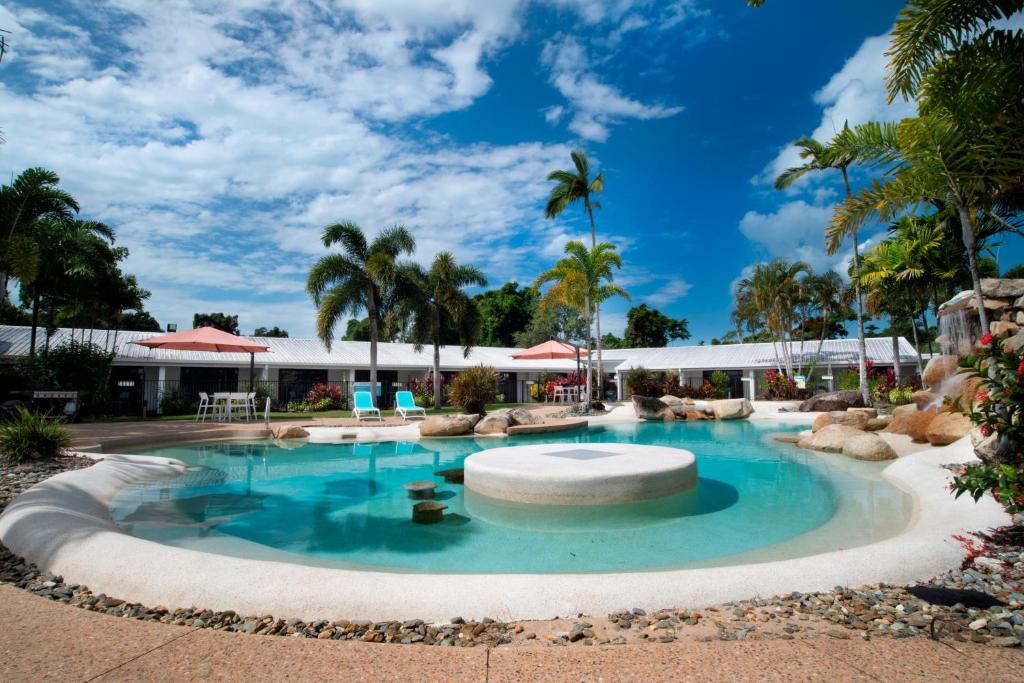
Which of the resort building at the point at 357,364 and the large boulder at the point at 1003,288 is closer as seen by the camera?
the large boulder at the point at 1003,288

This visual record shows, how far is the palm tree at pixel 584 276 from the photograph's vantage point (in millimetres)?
20609

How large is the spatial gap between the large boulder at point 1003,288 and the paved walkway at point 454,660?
9257 mm

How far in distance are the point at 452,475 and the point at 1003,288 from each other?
10.4 meters

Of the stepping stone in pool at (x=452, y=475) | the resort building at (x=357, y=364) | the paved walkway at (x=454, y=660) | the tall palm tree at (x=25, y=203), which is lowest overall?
the stepping stone in pool at (x=452, y=475)

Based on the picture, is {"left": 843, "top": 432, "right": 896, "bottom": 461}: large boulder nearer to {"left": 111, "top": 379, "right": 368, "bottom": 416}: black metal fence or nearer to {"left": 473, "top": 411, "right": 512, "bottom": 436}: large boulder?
{"left": 473, "top": 411, "right": 512, "bottom": 436}: large boulder

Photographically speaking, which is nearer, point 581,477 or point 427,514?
point 427,514

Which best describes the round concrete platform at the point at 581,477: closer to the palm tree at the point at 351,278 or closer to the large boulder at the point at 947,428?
the large boulder at the point at 947,428

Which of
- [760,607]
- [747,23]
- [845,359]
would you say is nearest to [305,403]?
[747,23]

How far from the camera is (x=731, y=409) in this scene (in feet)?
62.9

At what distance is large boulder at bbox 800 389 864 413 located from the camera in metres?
19.4

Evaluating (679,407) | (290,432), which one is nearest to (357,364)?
(290,432)

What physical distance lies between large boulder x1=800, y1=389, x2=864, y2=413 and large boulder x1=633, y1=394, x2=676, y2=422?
5892mm

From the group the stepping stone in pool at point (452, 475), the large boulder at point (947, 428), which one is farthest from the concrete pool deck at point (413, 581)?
the large boulder at point (947, 428)

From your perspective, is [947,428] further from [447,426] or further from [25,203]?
[25,203]
